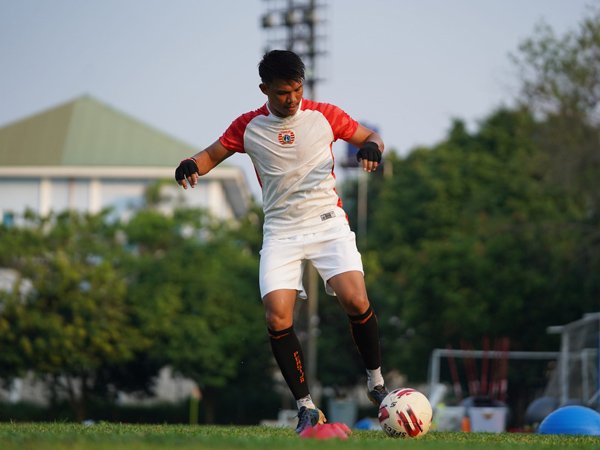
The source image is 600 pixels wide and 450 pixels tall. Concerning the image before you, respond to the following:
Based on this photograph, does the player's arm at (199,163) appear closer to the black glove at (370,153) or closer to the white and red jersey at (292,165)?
the white and red jersey at (292,165)

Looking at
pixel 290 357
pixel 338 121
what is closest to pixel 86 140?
pixel 338 121

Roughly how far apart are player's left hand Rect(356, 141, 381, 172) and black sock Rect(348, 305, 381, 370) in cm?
115

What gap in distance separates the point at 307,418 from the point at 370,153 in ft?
6.61

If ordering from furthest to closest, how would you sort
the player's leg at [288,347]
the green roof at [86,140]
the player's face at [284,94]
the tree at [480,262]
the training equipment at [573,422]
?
the green roof at [86,140], the tree at [480,262], the training equipment at [573,422], the player's leg at [288,347], the player's face at [284,94]

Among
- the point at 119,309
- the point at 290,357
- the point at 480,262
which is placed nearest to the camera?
the point at 290,357

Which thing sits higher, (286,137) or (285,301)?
(286,137)

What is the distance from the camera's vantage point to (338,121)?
9172 millimetres

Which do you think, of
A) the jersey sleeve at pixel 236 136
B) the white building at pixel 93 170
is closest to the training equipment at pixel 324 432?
the jersey sleeve at pixel 236 136

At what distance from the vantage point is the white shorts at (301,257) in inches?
347

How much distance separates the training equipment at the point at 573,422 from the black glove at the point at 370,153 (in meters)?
3.62

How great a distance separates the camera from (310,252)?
892cm

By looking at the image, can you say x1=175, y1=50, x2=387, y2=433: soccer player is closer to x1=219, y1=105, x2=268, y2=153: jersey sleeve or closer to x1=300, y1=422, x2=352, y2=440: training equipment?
x1=219, y1=105, x2=268, y2=153: jersey sleeve

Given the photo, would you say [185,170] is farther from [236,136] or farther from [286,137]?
[286,137]

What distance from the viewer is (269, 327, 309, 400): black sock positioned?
29.3ft
